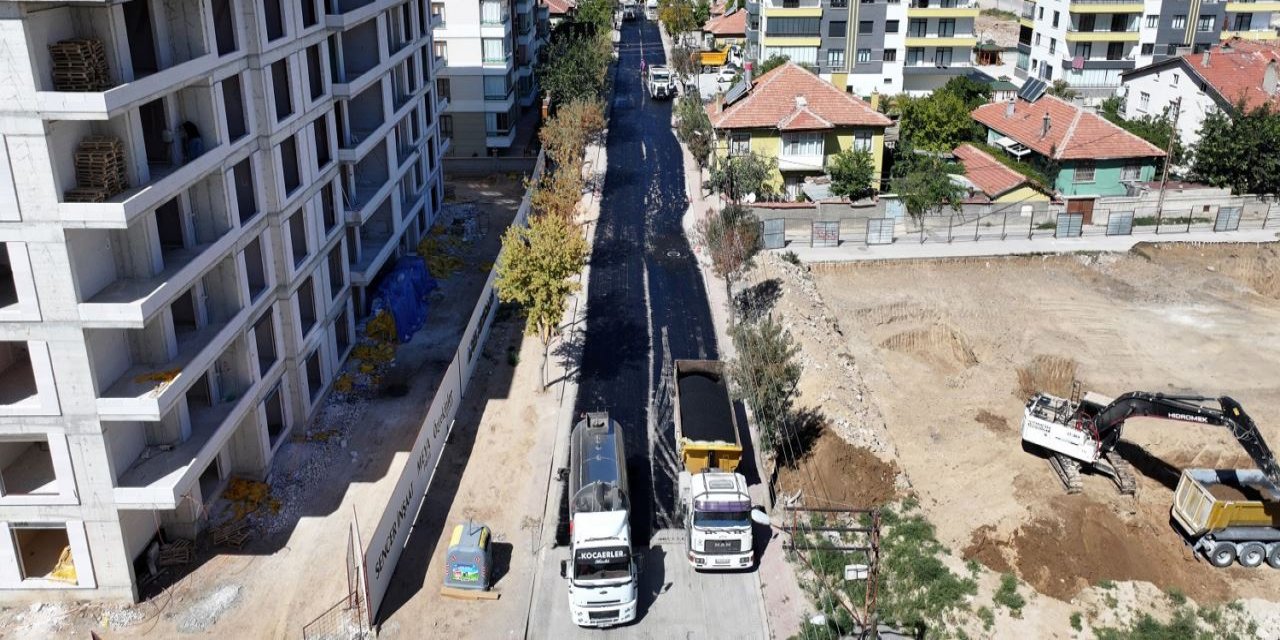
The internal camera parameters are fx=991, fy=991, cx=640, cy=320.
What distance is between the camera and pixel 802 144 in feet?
219

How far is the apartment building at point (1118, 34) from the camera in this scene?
91.7m

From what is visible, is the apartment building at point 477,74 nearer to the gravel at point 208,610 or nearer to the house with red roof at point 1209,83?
the gravel at point 208,610

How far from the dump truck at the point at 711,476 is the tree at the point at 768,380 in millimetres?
1142

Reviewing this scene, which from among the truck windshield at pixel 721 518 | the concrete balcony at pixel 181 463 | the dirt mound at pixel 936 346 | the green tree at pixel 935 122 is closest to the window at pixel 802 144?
the green tree at pixel 935 122

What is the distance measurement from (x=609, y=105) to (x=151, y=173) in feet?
239

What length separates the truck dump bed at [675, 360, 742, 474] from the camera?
34.2 metres

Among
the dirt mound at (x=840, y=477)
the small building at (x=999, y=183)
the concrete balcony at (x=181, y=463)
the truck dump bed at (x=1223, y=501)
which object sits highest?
the small building at (x=999, y=183)

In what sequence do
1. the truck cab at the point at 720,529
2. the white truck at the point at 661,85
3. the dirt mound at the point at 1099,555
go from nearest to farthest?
the truck cab at the point at 720,529 → the dirt mound at the point at 1099,555 → the white truck at the point at 661,85

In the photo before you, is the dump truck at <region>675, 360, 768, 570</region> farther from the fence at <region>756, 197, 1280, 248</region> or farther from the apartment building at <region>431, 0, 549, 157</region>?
the apartment building at <region>431, 0, 549, 157</region>

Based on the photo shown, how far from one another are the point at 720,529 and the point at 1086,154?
48.4 m

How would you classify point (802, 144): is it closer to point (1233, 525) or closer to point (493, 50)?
point (493, 50)

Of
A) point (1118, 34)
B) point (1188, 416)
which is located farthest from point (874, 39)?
point (1188, 416)

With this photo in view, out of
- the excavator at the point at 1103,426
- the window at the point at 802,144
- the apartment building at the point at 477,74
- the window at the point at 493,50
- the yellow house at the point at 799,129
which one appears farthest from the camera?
the window at the point at 493,50

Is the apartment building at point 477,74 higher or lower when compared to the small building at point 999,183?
higher
